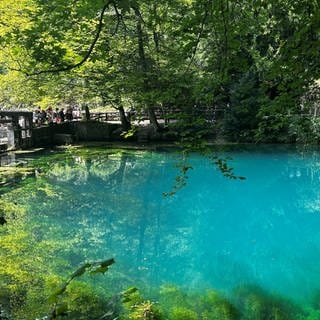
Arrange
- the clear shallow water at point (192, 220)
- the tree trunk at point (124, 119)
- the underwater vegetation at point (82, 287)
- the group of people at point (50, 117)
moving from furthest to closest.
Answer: the group of people at point (50, 117)
the tree trunk at point (124, 119)
the clear shallow water at point (192, 220)
the underwater vegetation at point (82, 287)

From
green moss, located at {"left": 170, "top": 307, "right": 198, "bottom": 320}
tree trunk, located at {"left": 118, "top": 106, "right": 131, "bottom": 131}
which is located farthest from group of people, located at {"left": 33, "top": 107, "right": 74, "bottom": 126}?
green moss, located at {"left": 170, "top": 307, "right": 198, "bottom": 320}

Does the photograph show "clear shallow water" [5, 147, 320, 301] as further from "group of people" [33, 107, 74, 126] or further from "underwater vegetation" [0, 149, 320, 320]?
"group of people" [33, 107, 74, 126]

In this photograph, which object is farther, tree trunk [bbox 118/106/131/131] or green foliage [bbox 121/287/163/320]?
tree trunk [bbox 118/106/131/131]

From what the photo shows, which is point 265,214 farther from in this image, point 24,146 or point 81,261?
point 24,146

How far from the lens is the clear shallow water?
721 centimetres

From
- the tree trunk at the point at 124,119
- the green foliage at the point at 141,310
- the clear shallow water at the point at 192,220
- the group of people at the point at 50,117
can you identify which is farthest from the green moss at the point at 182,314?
the group of people at the point at 50,117

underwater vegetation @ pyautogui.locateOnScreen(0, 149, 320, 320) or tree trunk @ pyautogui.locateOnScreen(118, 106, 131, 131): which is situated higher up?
tree trunk @ pyautogui.locateOnScreen(118, 106, 131, 131)

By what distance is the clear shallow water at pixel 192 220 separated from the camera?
7215 mm

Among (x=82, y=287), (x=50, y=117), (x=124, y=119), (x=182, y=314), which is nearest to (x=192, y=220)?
(x=82, y=287)

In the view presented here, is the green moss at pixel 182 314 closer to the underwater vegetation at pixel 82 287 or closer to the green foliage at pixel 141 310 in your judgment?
the underwater vegetation at pixel 82 287

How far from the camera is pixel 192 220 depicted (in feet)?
34.7

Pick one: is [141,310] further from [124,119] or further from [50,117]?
[50,117]

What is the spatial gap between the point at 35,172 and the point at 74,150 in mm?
4419

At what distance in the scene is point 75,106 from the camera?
33938 mm
